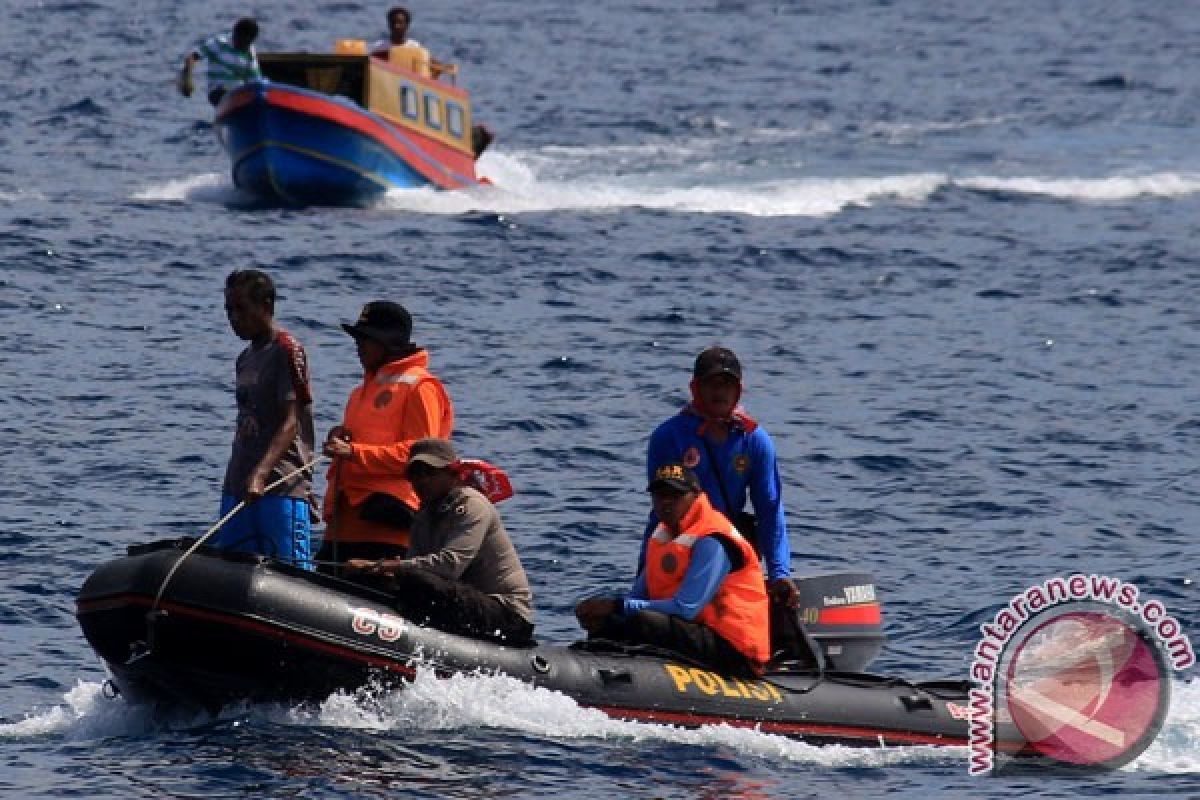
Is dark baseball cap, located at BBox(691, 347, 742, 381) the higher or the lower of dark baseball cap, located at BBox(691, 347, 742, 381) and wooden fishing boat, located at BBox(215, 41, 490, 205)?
the lower

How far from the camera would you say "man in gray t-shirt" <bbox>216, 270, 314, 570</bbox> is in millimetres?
11664

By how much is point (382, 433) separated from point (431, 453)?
21.6 inches

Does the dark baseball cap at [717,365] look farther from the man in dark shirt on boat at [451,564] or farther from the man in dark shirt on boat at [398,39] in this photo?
the man in dark shirt on boat at [398,39]

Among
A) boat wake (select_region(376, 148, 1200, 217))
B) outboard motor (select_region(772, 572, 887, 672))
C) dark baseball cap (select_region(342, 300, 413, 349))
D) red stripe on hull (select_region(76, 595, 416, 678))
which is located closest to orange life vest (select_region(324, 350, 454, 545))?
dark baseball cap (select_region(342, 300, 413, 349))

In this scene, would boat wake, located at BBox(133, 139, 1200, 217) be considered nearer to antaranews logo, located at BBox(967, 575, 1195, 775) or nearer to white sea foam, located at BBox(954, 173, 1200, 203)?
white sea foam, located at BBox(954, 173, 1200, 203)

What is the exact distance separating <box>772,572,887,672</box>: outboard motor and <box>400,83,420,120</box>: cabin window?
17.8 meters

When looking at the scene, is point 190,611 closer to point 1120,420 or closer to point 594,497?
point 594,497

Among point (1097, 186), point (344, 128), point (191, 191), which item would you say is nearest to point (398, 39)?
point (344, 128)

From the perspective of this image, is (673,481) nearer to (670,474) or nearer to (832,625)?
(670,474)

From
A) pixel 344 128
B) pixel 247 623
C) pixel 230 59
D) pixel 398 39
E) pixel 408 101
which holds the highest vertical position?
pixel 398 39

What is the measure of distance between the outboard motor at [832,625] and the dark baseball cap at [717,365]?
143cm

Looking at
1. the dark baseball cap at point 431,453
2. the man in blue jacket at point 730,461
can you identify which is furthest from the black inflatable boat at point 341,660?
the dark baseball cap at point 431,453

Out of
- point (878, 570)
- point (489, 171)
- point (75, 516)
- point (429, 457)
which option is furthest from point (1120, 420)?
point (489, 171)

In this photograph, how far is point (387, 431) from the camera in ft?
39.0
